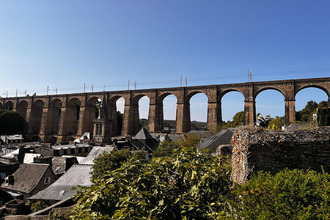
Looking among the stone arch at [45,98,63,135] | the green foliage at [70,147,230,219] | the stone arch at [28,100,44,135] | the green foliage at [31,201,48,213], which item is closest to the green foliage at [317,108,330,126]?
the green foliage at [70,147,230,219]

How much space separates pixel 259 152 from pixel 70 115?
2185 inches

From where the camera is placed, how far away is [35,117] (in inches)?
2270

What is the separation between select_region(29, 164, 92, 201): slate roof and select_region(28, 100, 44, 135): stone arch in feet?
161

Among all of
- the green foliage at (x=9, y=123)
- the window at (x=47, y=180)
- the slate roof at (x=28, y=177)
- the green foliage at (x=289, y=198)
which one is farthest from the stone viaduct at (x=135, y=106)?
the green foliage at (x=289, y=198)

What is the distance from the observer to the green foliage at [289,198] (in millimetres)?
2351

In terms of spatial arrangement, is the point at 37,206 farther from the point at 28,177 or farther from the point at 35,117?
the point at 35,117

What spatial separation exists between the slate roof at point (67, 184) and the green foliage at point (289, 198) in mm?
12987

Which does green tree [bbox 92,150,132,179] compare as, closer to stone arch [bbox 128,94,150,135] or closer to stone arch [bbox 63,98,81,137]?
stone arch [bbox 128,94,150,135]

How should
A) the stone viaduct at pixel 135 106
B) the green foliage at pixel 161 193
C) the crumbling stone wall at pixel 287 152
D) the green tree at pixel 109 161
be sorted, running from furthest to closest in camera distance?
1. the stone viaduct at pixel 135 106
2. the green tree at pixel 109 161
3. the crumbling stone wall at pixel 287 152
4. the green foliage at pixel 161 193

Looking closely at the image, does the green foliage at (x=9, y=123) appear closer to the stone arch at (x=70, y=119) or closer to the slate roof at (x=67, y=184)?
the stone arch at (x=70, y=119)

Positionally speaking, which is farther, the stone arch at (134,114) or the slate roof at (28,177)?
the stone arch at (134,114)

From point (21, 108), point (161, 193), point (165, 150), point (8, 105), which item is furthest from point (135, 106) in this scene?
point (8, 105)

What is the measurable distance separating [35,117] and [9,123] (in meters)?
6.03

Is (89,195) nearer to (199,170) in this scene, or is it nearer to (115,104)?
(199,170)
